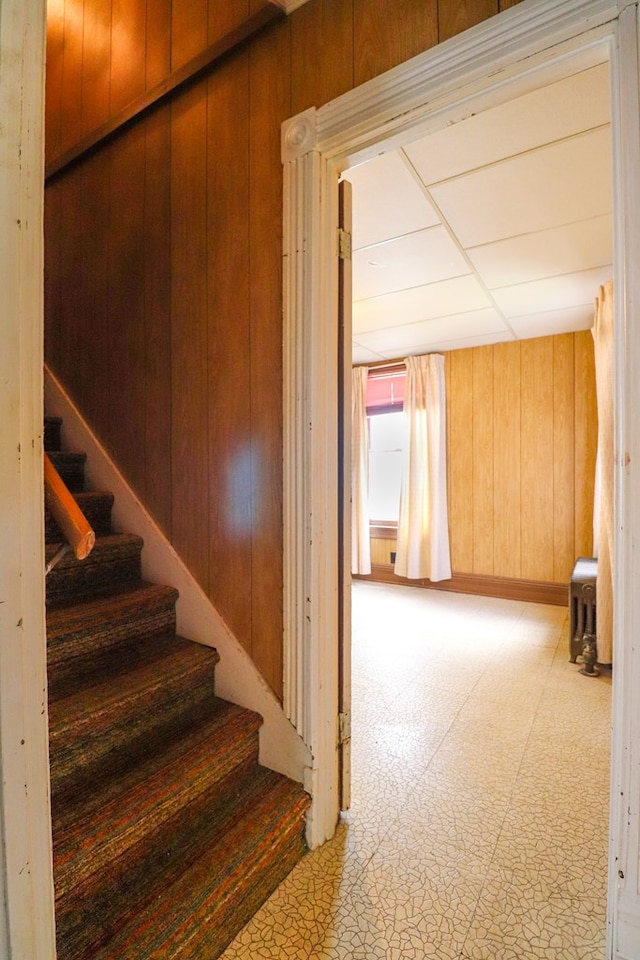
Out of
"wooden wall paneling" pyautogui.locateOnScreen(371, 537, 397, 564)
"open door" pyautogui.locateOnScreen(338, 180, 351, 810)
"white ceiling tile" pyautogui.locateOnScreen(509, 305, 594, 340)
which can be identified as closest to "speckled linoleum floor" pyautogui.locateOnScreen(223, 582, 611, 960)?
"open door" pyautogui.locateOnScreen(338, 180, 351, 810)

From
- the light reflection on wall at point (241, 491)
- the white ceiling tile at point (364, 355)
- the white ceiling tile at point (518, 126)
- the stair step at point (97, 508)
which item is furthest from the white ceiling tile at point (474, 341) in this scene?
the stair step at point (97, 508)

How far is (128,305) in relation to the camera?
1940 mm

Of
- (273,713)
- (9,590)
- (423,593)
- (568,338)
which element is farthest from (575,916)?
(568,338)

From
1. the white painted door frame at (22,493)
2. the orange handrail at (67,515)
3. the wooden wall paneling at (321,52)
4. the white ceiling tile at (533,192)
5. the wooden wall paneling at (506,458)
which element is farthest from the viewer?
the wooden wall paneling at (506,458)

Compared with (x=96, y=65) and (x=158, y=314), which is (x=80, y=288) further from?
(x=96, y=65)

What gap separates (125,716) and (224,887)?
0.50 metres

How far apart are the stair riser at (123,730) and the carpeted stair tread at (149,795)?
0.16ft

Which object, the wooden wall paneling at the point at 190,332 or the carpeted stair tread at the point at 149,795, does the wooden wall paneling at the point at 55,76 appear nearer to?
the wooden wall paneling at the point at 190,332

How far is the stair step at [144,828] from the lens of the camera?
0.97 meters

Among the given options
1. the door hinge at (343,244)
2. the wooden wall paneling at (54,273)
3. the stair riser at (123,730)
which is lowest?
the stair riser at (123,730)

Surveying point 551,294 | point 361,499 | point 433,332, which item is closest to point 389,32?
point 551,294

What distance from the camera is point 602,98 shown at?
1.47 m

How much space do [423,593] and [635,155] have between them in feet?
12.9

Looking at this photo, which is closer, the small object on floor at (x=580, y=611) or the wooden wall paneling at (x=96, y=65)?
the wooden wall paneling at (x=96, y=65)
